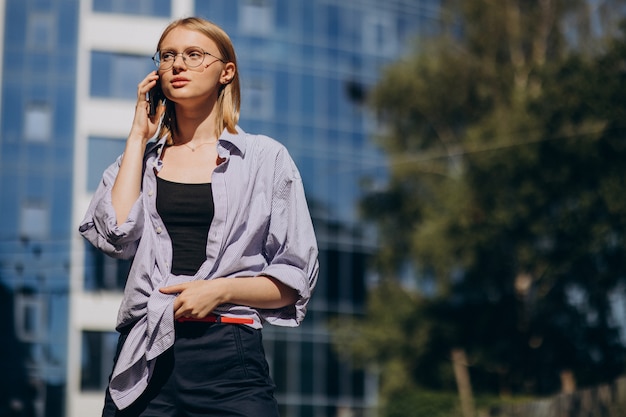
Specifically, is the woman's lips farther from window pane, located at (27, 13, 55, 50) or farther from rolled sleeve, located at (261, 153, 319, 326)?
window pane, located at (27, 13, 55, 50)

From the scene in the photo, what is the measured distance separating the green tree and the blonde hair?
2335cm

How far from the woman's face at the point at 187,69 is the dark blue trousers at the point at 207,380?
58 centimetres

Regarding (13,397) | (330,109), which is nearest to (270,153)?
(13,397)

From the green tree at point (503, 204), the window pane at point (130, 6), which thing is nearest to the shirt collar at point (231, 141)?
the green tree at point (503, 204)

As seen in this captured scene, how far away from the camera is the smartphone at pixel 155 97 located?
9.42 feet

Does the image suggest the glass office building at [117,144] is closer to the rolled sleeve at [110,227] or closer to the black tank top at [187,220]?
the rolled sleeve at [110,227]

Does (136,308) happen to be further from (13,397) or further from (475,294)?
(475,294)

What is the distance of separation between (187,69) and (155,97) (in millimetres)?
195

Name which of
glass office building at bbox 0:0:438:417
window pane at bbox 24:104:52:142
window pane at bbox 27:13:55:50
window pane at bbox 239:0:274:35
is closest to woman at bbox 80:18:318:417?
glass office building at bbox 0:0:438:417

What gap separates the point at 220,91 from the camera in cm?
286

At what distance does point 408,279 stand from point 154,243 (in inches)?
1084

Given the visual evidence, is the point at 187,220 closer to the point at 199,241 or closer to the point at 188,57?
the point at 199,241

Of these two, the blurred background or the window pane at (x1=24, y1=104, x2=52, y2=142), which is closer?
the blurred background

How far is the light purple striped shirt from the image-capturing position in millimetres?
2533
